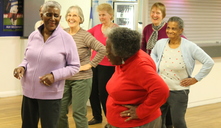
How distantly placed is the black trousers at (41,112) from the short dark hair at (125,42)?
84cm

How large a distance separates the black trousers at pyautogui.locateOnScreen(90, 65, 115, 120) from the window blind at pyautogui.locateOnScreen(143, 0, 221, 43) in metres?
1.74

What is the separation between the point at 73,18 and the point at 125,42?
1.59 m

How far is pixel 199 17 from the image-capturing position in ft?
20.8

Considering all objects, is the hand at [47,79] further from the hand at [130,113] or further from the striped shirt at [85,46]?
the striped shirt at [85,46]

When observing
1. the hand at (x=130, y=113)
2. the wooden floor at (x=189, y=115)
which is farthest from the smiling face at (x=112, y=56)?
the wooden floor at (x=189, y=115)

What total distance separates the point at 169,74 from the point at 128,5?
5432mm

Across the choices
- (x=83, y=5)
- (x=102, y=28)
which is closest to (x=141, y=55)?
(x=102, y=28)

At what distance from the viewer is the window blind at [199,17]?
19.7ft

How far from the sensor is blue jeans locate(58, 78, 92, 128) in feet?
11.8

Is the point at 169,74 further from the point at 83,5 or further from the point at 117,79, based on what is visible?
the point at 83,5

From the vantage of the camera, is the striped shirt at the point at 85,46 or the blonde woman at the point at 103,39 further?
the blonde woman at the point at 103,39

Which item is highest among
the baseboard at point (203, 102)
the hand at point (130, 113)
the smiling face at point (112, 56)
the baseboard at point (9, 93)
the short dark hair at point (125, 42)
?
the short dark hair at point (125, 42)

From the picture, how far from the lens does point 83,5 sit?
6379 millimetres

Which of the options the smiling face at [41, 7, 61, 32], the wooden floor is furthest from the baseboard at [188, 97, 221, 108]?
the smiling face at [41, 7, 61, 32]
